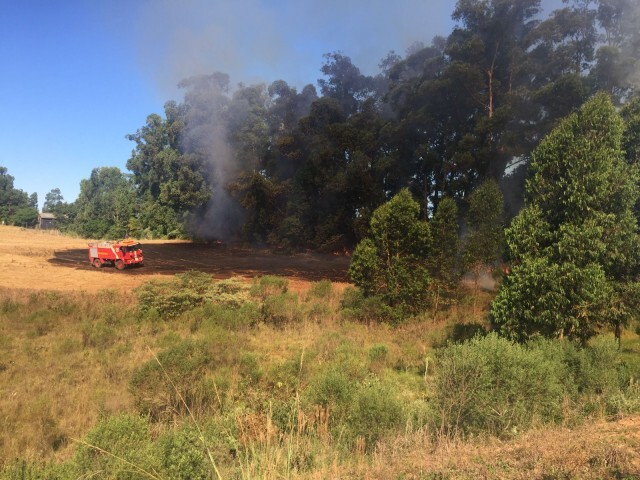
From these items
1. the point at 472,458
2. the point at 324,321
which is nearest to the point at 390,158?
the point at 324,321

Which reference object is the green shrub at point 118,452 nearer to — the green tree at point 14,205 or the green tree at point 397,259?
the green tree at point 397,259

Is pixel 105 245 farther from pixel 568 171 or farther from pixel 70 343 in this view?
pixel 568 171

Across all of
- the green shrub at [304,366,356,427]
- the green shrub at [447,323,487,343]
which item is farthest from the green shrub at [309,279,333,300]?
the green shrub at [304,366,356,427]

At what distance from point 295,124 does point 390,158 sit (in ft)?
62.7

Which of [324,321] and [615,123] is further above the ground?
[615,123]

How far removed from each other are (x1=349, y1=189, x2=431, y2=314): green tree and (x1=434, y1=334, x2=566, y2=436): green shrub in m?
7.36

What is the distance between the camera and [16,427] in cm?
560

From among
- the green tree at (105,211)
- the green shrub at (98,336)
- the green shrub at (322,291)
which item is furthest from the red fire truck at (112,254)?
the green tree at (105,211)

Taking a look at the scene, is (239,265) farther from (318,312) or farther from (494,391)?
(494,391)

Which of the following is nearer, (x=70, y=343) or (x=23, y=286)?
(x=70, y=343)

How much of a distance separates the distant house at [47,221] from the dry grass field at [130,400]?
66.7 m

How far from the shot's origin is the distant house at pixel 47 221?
73.9m

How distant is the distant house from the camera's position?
7394 cm

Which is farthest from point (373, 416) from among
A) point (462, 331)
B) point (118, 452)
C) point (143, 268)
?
point (143, 268)
